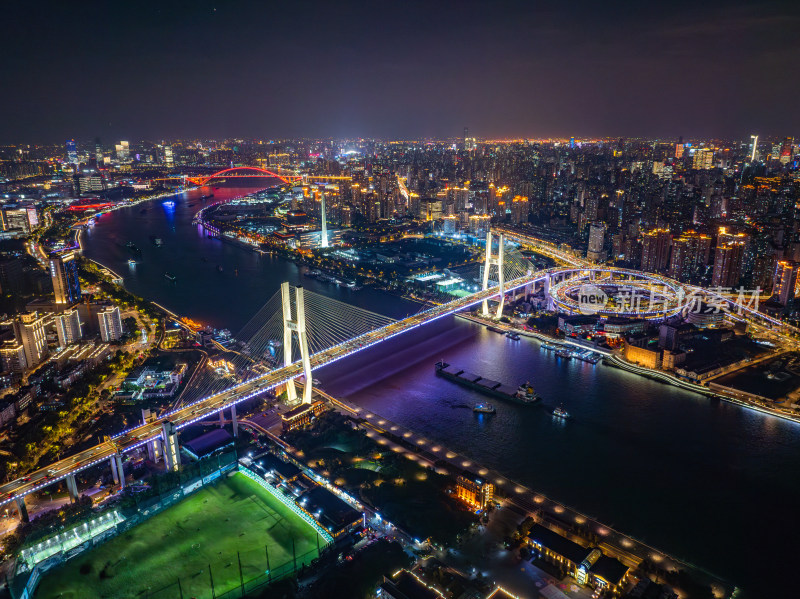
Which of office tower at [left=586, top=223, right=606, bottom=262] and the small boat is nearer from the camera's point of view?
the small boat

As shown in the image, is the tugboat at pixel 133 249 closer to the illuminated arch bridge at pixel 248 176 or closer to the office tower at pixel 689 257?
the illuminated arch bridge at pixel 248 176

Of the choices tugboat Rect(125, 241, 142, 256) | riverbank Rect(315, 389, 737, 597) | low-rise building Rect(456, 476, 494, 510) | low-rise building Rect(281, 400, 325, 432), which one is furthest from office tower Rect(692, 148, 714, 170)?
low-rise building Rect(456, 476, 494, 510)

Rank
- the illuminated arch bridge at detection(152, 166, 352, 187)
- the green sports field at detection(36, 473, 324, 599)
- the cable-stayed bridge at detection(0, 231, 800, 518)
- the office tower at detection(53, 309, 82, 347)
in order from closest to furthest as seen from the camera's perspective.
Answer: the green sports field at detection(36, 473, 324, 599) → the cable-stayed bridge at detection(0, 231, 800, 518) → the office tower at detection(53, 309, 82, 347) → the illuminated arch bridge at detection(152, 166, 352, 187)

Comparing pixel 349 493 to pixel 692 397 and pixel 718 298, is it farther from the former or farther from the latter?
pixel 718 298

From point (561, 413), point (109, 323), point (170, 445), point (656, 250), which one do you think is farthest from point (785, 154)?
point (170, 445)

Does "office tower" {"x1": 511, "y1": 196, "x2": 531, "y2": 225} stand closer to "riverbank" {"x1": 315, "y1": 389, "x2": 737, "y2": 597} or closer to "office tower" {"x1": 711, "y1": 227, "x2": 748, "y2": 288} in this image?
"office tower" {"x1": 711, "y1": 227, "x2": 748, "y2": 288}

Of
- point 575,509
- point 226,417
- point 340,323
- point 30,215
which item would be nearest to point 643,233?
point 340,323
